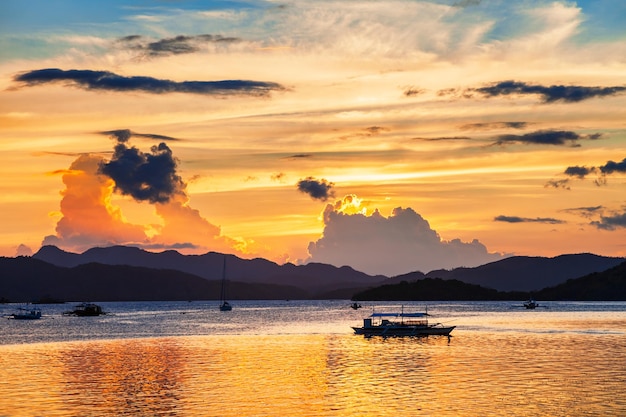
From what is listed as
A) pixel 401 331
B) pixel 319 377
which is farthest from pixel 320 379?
pixel 401 331

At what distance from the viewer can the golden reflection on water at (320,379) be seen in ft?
241

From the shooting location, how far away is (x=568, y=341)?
148 meters

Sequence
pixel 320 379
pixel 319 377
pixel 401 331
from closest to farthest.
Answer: pixel 320 379 → pixel 319 377 → pixel 401 331

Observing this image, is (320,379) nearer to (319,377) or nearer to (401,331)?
(319,377)

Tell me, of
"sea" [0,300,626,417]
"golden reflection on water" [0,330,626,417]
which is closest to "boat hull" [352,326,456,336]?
"sea" [0,300,626,417]

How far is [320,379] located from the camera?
93312mm

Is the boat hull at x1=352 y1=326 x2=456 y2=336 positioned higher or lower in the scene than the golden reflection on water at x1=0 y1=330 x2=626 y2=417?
higher

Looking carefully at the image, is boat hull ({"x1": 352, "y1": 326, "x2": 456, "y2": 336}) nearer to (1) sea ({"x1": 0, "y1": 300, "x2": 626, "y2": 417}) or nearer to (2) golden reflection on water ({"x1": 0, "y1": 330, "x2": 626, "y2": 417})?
(1) sea ({"x1": 0, "y1": 300, "x2": 626, "y2": 417})

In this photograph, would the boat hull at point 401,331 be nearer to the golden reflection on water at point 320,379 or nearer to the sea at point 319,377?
the sea at point 319,377

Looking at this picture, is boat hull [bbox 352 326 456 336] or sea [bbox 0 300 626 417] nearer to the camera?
sea [bbox 0 300 626 417]

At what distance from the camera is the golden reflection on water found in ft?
241

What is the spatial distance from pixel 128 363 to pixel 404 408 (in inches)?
2169

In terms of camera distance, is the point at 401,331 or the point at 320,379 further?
the point at 401,331

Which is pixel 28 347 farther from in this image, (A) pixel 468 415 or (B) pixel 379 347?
(A) pixel 468 415
